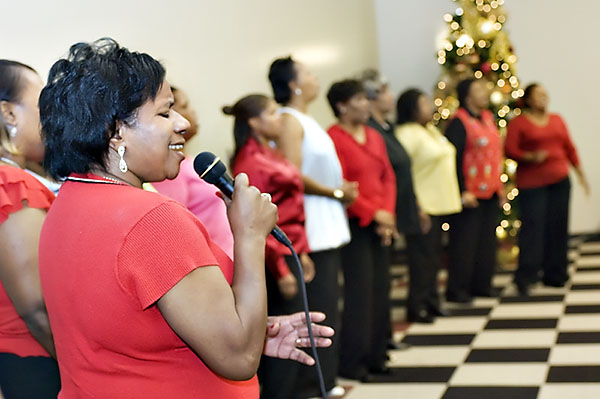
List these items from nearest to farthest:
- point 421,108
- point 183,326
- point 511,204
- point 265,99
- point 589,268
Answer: point 183,326
point 265,99
point 421,108
point 589,268
point 511,204

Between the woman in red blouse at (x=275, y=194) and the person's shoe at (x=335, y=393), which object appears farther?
the person's shoe at (x=335, y=393)

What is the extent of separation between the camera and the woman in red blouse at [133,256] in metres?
1.10

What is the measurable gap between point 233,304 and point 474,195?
4087 mm

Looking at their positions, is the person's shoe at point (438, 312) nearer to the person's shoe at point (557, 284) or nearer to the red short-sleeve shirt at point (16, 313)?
the person's shoe at point (557, 284)

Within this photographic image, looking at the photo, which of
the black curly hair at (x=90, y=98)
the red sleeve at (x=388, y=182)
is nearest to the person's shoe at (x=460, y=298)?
the red sleeve at (x=388, y=182)

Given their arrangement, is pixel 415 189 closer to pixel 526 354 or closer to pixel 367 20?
pixel 526 354

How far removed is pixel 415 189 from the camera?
479 centimetres

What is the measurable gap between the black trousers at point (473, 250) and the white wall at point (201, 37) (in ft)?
3.66

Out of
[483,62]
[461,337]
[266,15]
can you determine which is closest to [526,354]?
[461,337]

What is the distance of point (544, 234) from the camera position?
5.54 meters

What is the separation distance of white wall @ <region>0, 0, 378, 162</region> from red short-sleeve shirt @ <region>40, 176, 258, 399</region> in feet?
4.67

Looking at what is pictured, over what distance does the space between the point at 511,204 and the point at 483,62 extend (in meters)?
1.18

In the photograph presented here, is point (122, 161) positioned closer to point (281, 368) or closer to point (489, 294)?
point (281, 368)

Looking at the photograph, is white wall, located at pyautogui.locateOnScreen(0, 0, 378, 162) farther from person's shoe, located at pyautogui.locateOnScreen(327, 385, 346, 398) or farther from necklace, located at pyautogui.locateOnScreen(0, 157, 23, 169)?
person's shoe, located at pyautogui.locateOnScreen(327, 385, 346, 398)
